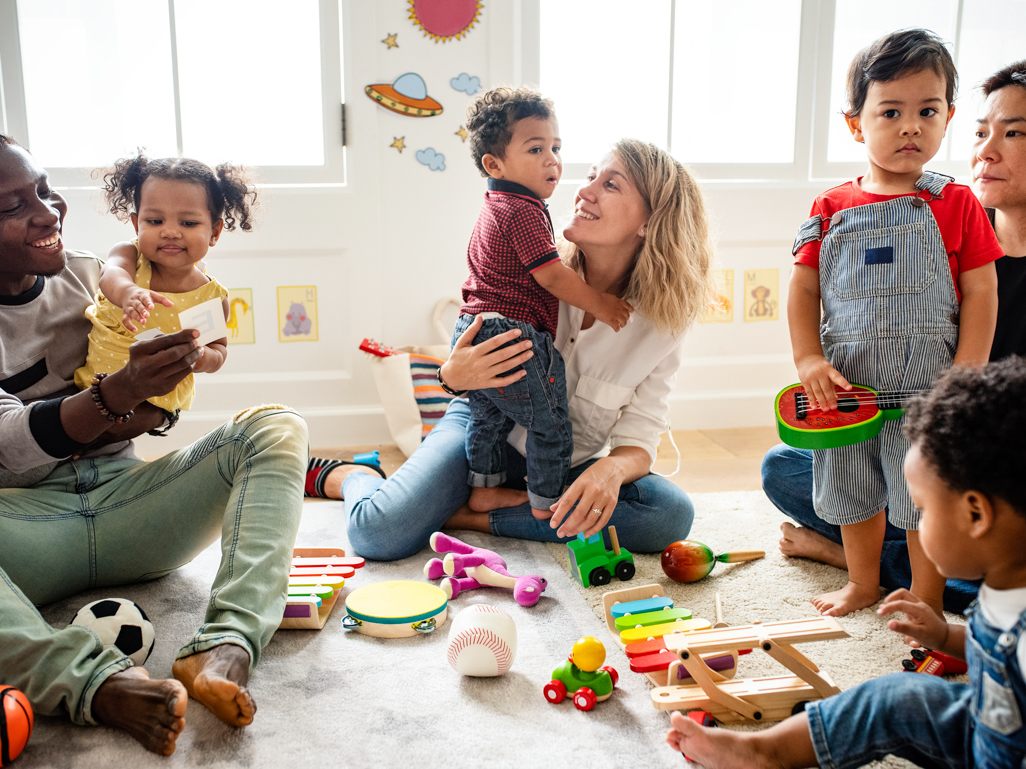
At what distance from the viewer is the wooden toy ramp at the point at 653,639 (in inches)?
47.2

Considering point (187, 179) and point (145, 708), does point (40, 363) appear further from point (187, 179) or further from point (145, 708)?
point (145, 708)

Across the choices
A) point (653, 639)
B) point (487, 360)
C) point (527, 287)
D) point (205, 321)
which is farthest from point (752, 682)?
point (205, 321)

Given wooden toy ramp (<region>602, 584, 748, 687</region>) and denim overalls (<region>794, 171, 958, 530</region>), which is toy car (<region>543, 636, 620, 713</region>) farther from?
denim overalls (<region>794, 171, 958, 530</region>)

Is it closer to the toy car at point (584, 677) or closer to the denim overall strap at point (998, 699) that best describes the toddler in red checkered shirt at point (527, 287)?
the toy car at point (584, 677)

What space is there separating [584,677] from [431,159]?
6.44ft

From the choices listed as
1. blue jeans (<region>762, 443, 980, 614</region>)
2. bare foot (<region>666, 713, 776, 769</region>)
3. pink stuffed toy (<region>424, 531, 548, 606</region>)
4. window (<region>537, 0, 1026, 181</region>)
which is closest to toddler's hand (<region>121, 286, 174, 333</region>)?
pink stuffed toy (<region>424, 531, 548, 606</region>)

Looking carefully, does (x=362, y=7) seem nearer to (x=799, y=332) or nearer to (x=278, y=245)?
(x=278, y=245)

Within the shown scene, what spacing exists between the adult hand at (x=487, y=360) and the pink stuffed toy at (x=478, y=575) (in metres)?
0.34

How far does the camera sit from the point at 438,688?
4.04 ft

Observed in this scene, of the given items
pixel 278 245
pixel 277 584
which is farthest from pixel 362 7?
pixel 277 584

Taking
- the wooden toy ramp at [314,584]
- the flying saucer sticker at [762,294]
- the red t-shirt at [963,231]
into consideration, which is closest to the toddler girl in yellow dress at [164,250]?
the wooden toy ramp at [314,584]

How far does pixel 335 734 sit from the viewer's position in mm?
1114

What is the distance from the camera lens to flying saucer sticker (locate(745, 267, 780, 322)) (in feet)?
9.78

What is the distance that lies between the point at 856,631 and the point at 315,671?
36.1 inches
